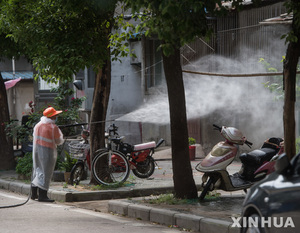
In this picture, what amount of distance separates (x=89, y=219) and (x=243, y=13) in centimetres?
1065

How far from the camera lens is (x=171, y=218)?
8.98 metres

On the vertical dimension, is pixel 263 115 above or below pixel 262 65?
below

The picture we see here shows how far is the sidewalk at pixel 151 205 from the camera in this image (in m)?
8.54

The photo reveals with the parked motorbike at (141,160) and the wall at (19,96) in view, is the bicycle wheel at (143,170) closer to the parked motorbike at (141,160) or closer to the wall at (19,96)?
the parked motorbike at (141,160)

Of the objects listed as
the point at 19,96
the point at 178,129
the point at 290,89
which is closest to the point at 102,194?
the point at 178,129

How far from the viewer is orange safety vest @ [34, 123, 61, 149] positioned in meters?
11.6

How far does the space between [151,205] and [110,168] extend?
11.1 feet

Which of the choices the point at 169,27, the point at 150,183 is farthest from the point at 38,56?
the point at 169,27

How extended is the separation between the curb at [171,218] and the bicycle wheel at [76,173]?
9.72ft

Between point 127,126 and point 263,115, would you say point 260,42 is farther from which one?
point 127,126

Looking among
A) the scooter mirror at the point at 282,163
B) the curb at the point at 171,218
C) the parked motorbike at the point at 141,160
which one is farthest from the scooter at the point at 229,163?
the scooter mirror at the point at 282,163

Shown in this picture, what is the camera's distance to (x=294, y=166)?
5.54 metres

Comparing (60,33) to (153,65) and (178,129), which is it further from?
(153,65)

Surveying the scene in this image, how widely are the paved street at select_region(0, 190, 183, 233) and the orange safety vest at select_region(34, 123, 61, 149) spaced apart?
3.95 feet
